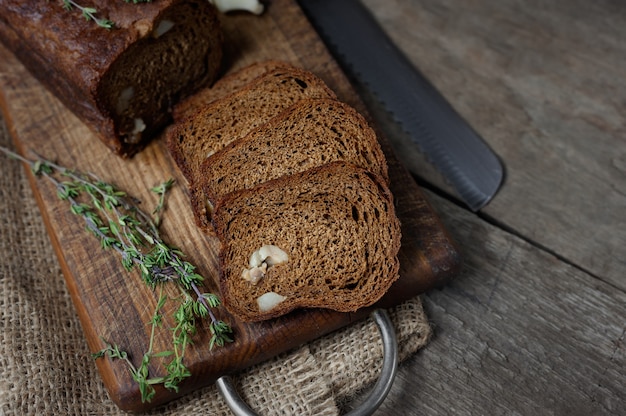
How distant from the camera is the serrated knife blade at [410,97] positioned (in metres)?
3.42

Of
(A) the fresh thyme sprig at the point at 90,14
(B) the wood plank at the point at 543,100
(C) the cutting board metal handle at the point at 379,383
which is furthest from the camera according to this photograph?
(B) the wood plank at the point at 543,100

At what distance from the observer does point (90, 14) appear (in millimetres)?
2939

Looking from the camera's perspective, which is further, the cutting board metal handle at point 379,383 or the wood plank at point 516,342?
the wood plank at point 516,342

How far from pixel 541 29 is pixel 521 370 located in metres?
2.02

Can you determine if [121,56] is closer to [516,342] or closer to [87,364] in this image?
[87,364]

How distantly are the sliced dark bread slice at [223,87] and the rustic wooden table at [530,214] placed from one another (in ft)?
2.52

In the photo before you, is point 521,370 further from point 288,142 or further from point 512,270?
point 288,142

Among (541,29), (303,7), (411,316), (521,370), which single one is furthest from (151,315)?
(541,29)

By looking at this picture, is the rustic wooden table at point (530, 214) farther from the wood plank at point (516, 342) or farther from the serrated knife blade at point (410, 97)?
the serrated knife blade at point (410, 97)

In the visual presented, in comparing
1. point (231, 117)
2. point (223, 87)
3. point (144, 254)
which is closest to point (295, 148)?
point (231, 117)

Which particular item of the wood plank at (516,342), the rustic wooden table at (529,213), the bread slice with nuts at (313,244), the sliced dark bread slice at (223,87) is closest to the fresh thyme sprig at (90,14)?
the sliced dark bread slice at (223,87)

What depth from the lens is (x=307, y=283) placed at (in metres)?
2.69

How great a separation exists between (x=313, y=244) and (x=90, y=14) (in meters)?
1.35

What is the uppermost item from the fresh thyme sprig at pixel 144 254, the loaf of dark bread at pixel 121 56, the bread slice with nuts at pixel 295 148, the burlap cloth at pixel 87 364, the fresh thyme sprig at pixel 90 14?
the fresh thyme sprig at pixel 90 14
